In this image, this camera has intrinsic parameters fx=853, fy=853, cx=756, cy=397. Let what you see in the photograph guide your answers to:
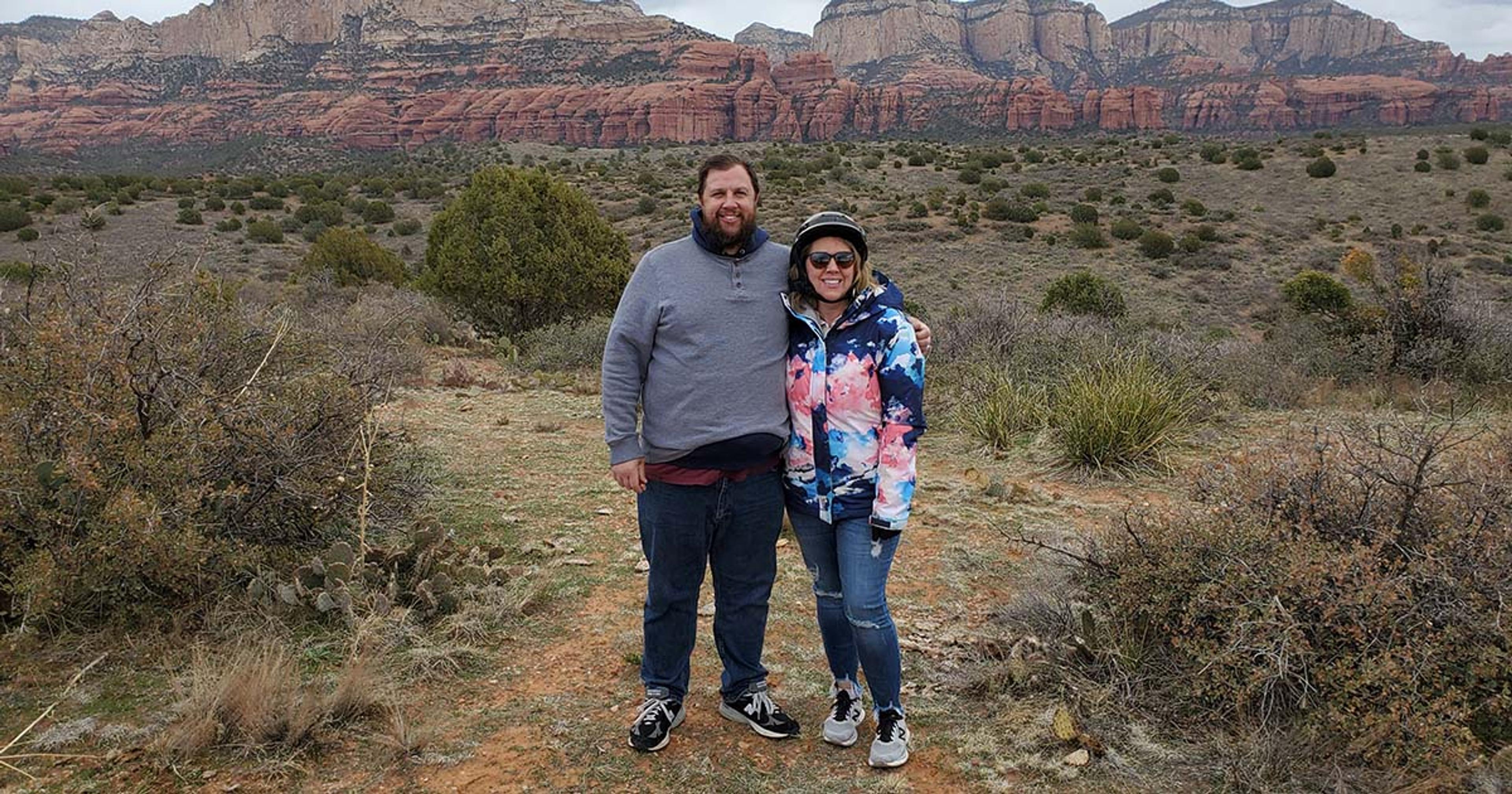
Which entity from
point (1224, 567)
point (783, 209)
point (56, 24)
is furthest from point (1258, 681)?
point (56, 24)

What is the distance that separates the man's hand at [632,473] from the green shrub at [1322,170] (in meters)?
37.3

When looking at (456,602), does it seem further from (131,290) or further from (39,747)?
(131,290)

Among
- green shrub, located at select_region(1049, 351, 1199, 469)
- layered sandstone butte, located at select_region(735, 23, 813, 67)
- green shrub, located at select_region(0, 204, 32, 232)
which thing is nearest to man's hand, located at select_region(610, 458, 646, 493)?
green shrub, located at select_region(1049, 351, 1199, 469)

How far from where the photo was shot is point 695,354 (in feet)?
8.73

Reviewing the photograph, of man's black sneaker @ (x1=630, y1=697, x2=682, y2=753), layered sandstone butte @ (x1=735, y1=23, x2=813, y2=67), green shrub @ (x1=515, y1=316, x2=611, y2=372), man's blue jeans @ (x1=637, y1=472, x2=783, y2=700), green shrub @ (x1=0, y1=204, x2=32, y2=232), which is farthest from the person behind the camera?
layered sandstone butte @ (x1=735, y1=23, x2=813, y2=67)

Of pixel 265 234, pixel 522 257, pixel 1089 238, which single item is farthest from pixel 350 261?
pixel 1089 238

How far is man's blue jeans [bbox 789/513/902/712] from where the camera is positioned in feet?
8.80

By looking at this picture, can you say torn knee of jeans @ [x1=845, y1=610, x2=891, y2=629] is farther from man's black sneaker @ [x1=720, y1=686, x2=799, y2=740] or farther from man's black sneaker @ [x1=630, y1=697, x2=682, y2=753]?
man's black sneaker @ [x1=630, y1=697, x2=682, y2=753]

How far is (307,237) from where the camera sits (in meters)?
27.9

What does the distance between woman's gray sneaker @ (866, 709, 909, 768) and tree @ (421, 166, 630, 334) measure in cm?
1140

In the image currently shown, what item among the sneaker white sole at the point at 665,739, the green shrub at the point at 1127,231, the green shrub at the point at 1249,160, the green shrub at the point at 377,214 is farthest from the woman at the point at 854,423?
the green shrub at the point at 1249,160

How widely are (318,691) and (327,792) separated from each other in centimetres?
54

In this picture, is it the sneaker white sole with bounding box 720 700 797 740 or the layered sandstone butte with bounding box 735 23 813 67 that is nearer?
the sneaker white sole with bounding box 720 700 797 740

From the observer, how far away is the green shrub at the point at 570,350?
11500 millimetres
